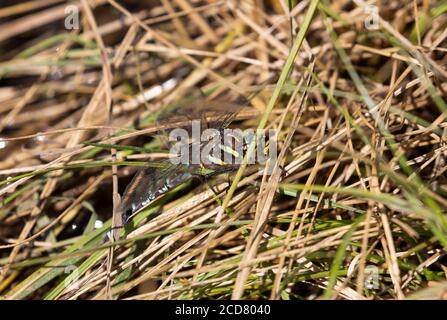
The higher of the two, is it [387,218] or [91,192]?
[91,192]

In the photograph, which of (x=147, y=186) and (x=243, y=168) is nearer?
(x=243, y=168)

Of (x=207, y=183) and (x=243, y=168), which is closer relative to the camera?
(x=243, y=168)

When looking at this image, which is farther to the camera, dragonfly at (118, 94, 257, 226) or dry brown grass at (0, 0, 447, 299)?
dragonfly at (118, 94, 257, 226)

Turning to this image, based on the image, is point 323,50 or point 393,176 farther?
point 323,50

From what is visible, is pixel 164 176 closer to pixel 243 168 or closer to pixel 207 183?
pixel 207 183

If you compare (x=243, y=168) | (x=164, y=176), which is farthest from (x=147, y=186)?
(x=243, y=168)

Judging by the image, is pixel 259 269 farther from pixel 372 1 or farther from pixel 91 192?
pixel 372 1

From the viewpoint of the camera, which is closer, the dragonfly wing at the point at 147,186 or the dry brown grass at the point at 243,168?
the dry brown grass at the point at 243,168

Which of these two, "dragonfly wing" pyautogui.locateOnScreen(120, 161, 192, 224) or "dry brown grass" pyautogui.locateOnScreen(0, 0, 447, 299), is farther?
"dragonfly wing" pyautogui.locateOnScreen(120, 161, 192, 224)

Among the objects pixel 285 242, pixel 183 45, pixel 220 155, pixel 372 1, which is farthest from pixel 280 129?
pixel 183 45

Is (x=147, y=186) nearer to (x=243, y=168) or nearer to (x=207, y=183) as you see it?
(x=207, y=183)
